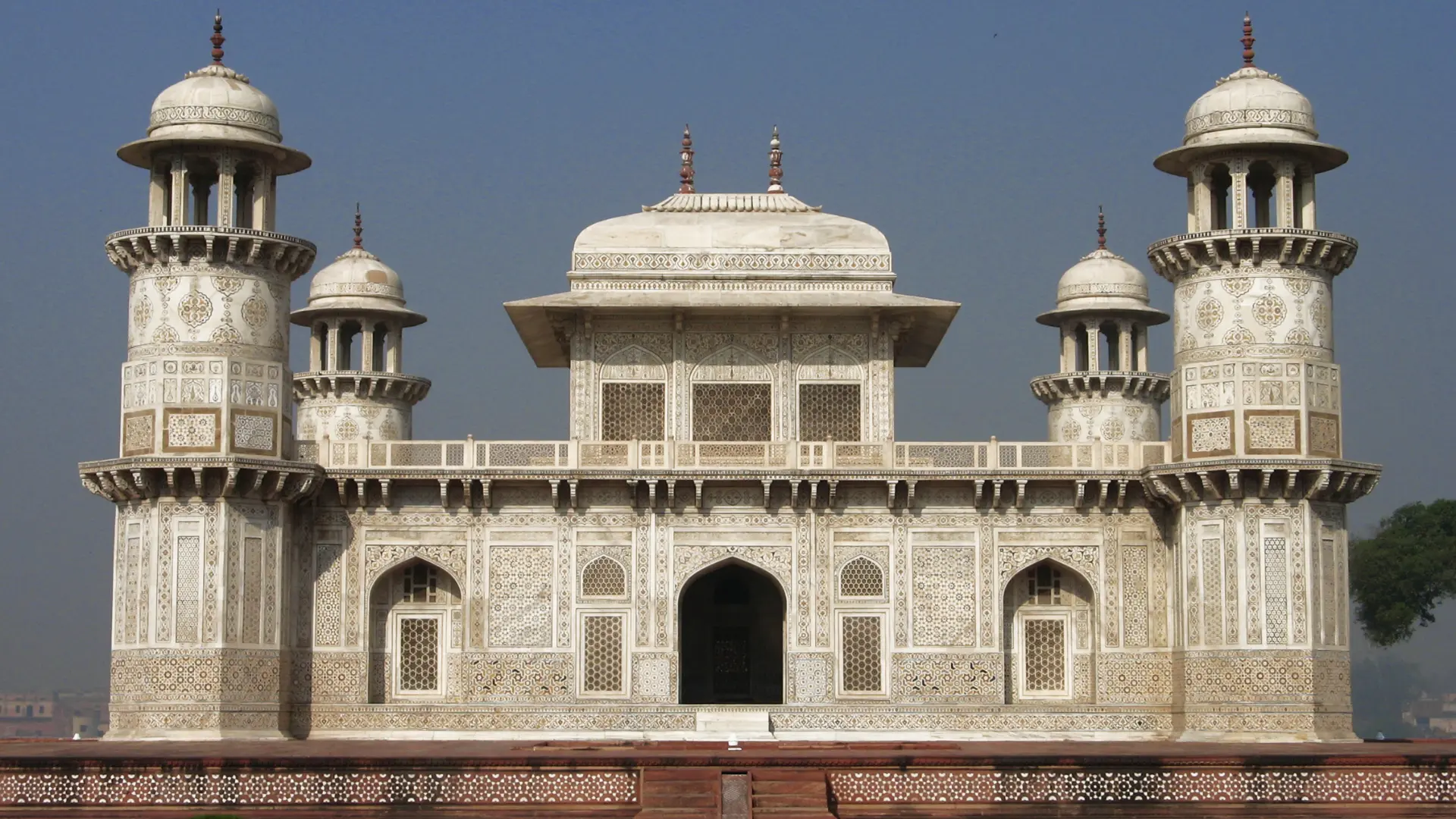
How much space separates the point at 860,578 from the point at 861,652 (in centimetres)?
106

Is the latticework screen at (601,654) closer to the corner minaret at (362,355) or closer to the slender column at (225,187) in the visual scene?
the slender column at (225,187)

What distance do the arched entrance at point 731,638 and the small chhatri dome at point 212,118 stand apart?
9.19 m

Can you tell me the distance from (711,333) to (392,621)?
248 inches

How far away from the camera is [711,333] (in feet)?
108

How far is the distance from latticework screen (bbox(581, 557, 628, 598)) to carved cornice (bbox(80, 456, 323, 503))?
14.4ft

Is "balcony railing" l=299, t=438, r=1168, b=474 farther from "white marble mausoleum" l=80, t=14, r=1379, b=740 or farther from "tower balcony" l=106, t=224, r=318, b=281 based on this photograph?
"tower balcony" l=106, t=224, r=318, b=281

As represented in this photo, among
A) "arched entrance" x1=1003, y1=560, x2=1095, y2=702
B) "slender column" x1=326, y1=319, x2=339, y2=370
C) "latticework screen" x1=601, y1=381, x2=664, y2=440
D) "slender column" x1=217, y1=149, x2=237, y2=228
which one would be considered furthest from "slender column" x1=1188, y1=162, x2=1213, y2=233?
"slender column" x1=326, y1=319, x2=339, y2=370

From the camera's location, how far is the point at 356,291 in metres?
42.5

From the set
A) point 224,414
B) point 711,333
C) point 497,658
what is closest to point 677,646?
point 497,658

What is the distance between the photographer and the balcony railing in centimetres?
3158

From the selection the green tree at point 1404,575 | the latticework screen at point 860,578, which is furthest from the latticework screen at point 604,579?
the green tree at point 1404,575

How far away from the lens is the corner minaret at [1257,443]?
29391mm

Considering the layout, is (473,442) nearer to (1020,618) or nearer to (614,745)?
(614,745)

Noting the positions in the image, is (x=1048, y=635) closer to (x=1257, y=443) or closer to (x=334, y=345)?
(x=1257, y=443)
